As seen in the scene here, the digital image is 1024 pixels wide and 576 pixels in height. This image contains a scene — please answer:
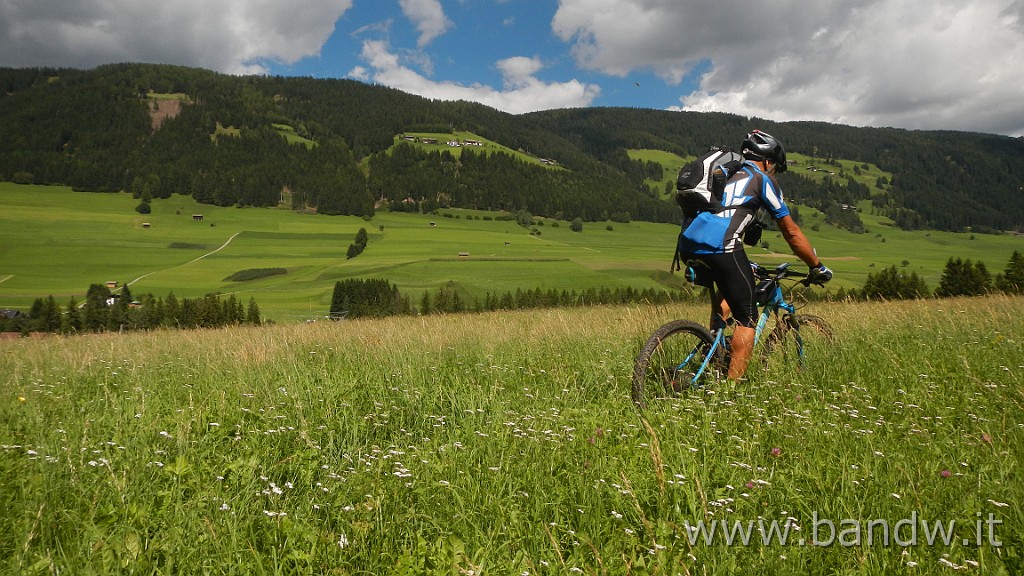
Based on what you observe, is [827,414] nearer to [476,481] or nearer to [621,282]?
[476,481]

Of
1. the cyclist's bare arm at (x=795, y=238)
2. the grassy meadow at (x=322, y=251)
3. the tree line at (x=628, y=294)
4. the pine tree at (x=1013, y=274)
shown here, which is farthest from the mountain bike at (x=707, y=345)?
the grassy meadow at (x=322, y=251)

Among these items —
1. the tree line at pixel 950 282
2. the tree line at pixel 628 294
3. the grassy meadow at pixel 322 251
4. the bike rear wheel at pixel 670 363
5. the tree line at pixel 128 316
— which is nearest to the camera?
the bike rear wheel at pixel 670 363

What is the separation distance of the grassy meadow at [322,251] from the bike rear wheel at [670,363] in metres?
57.1

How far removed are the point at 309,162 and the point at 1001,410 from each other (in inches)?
8471

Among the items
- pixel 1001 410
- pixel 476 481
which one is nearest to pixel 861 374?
pixel 1001 410

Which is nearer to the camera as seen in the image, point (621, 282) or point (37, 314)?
point (37, 314)

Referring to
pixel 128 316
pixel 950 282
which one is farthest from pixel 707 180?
pixel 128 316

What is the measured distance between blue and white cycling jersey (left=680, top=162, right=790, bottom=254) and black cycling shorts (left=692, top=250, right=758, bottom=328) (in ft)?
0.23

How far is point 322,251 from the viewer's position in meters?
116

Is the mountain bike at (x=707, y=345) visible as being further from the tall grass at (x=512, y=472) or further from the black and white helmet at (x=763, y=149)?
the black and white helmet at (x=763, y=149)

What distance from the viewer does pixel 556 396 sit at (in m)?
4.33

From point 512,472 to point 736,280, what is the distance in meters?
2.97

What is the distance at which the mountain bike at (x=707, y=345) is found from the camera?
14.8 feet

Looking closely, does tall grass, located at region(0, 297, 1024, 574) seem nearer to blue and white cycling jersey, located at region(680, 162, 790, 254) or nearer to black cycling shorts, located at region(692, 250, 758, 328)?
black cycling shorts, located at region(692, 250, 758, 328)
